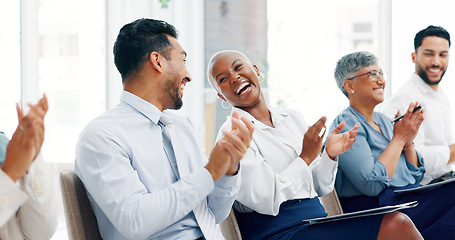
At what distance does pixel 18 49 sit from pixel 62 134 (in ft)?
2.52

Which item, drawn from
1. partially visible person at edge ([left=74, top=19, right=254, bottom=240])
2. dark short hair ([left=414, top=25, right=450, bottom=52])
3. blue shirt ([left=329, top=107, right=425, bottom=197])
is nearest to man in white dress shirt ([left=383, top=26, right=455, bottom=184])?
dark short hair ([left=414, top=25, right=450, bottom=52])

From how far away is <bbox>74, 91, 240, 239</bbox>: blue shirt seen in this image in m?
1.40

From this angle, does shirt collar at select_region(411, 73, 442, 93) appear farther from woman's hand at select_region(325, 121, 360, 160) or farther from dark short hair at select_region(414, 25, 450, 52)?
woman's hand at select_region(325, 121, 360, 160)

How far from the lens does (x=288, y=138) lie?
2.11 meters

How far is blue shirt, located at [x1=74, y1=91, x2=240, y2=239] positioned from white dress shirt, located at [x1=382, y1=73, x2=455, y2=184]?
5.02 feet

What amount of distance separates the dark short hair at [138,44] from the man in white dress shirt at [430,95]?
1.64 metres

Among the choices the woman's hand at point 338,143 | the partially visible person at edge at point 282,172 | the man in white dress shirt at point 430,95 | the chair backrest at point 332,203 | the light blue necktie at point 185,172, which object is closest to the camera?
the light blue necktie at point 185,172

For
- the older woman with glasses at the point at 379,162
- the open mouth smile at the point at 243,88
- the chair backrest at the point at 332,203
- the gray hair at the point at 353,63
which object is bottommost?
the chair backrest at the point at 332,203

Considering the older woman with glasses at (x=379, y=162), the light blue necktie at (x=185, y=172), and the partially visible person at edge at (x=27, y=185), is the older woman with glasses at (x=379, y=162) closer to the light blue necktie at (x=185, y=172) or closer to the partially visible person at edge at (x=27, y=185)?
the light blue necktie at (x=185, y=172)

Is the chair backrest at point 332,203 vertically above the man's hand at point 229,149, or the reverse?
the man's hand at point 229,149

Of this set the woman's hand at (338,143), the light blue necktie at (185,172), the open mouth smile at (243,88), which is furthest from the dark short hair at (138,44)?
the woman's hand at (338,143)

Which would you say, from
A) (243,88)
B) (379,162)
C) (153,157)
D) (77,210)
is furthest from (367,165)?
(77,210)

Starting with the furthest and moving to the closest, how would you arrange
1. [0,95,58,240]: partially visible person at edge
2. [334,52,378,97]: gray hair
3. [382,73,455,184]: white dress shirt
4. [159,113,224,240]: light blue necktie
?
[382,73,455,184]: white dress shirt → [334,52,378,97]: gray hair → [159,113,224,240]: light blue necktie → [0,95,58,240]: partially visible person at edge

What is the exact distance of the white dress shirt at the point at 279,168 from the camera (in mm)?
1851
